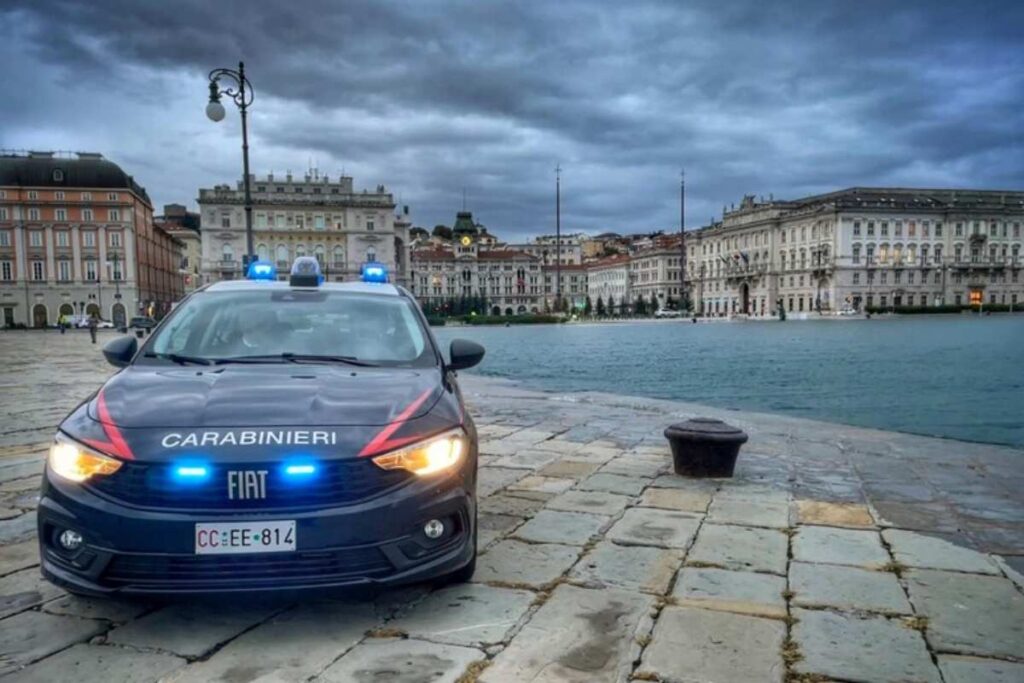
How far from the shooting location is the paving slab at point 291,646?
285 cm

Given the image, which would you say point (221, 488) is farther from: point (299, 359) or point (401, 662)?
point (299, 359)

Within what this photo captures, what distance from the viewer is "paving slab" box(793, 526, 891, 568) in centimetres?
427

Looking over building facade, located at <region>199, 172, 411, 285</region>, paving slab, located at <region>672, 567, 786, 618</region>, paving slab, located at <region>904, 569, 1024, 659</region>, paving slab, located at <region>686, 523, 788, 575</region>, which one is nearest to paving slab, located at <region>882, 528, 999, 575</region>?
paving slab, located at <region>904, 569, 1024, 659</region>

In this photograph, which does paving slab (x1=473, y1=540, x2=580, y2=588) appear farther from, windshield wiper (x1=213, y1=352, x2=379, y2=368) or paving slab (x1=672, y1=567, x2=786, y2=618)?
windshield wiper (x1=213, y1=352, x2=379, y2=368)

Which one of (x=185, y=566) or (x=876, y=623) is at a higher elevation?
(x=185, y=566)

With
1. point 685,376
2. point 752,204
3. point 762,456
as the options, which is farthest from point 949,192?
point 762,456

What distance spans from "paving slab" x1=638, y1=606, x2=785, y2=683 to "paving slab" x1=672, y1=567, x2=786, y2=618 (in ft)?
0.32

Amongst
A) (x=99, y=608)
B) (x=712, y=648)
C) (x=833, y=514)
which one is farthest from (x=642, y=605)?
(x=99, y=608)

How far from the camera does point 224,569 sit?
295 cm

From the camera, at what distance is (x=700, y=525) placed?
16.3 ft

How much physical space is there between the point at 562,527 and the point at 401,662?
6.95 ft

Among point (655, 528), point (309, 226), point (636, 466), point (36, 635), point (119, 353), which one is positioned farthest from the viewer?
point (309, 226)

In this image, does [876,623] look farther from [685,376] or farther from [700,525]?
[685,376]

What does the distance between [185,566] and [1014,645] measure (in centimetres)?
336
